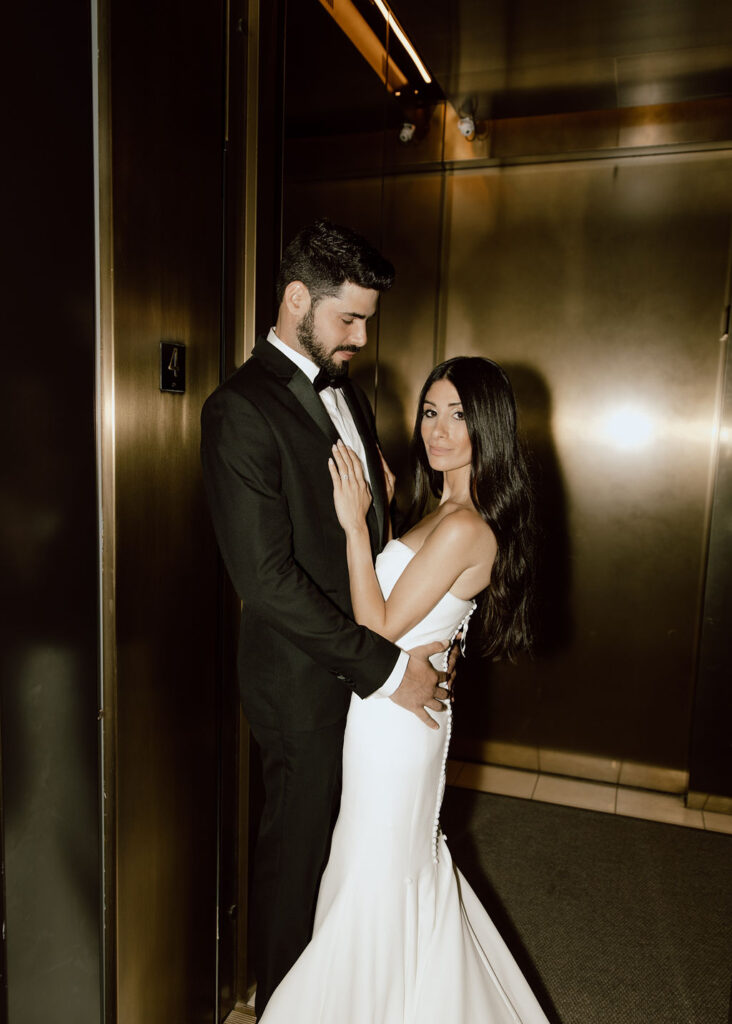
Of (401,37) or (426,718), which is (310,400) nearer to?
(426,718)

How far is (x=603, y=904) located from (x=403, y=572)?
5.92ft

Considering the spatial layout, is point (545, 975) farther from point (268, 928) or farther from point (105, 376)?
point (105, 376)

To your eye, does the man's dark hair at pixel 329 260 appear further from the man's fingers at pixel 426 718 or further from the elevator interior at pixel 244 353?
the man's fingers at pixel 426 718

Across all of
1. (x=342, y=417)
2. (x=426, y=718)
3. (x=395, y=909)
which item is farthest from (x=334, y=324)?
(x=395, y=909)

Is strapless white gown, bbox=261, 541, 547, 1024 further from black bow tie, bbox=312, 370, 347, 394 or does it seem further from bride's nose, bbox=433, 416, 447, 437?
black bow tie, bbox=312, 370, 347, 394

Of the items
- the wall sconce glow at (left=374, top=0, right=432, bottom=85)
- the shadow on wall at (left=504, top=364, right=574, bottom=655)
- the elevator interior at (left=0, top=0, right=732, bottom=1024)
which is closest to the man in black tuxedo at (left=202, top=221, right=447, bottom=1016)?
the elevator interior at (left=0, top=0, right=732, bottom=1024)

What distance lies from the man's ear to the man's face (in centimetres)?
1

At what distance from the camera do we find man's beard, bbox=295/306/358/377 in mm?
1769

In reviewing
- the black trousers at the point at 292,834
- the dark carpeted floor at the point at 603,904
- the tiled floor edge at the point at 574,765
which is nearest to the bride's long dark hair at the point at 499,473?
the black trousers at the point at 292,834

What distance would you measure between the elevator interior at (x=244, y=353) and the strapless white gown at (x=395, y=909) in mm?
401

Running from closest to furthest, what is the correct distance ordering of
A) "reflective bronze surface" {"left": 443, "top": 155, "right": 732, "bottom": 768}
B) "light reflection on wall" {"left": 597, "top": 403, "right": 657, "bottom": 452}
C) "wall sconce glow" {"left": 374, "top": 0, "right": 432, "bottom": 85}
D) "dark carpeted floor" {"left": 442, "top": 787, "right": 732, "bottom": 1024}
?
"dark carpeted floor" {"left": 442, "top": 787, "right": 732, "bottom": 1024}
"wall sconce glow" {"left": 374, "top": 0, "right": 432, "bottom": 85}
"reflective bronze surface" {"left": 443, "top": 155, "right": 732, "bottom": 768}
"light reflection on wall" {"left": 597, "top": 403, "right": 657, "bottom": 452}

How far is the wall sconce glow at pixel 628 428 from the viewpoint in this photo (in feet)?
11.9

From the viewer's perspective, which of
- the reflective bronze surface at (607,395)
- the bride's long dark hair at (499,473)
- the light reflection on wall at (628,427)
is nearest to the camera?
the bride's long dark hair at (499,473)

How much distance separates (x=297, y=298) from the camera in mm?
1767
